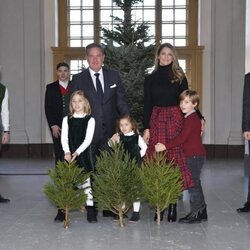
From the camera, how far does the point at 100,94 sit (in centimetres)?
617

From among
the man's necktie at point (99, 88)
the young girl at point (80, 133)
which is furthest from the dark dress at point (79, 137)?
the man's necktie at point (99, 88)

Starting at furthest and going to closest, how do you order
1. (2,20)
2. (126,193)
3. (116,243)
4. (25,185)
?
(2,20)
(25,185)
(126,193)
(116,243)

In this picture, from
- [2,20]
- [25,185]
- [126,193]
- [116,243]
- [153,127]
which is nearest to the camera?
[116,243]

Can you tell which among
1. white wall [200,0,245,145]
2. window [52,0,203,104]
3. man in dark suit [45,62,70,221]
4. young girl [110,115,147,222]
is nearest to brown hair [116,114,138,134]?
young girl [110,115,147,222]

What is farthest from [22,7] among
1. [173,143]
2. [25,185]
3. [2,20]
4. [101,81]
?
[173,143]

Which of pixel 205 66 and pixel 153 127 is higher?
pixel 205 66

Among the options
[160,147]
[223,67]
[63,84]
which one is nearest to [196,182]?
[160,147]

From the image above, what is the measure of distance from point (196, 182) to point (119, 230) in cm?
101

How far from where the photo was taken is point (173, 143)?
5.74 m

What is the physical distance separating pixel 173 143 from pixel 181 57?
917 centimetres

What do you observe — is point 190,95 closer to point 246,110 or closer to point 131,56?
point 246,110

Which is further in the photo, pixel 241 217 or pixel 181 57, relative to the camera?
pixel 181 57

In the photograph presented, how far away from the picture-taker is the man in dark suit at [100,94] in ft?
20.0

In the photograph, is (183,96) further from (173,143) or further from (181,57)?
(181,57)
